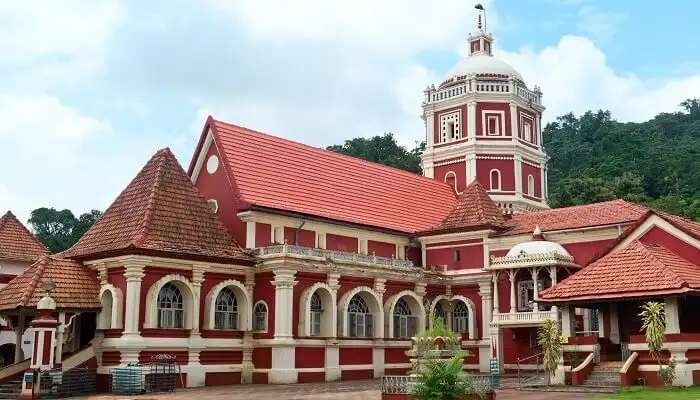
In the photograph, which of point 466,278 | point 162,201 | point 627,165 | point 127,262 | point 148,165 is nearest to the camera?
point 127,262

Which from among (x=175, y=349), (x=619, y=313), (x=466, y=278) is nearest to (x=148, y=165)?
(x=175, y=349)

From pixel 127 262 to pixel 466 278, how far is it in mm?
14881

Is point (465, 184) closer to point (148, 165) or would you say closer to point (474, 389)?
point (148, 165)

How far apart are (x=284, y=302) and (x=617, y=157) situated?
56289mm

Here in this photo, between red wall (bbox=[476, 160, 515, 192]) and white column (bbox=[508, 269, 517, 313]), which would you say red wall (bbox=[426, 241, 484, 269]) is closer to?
white column (bbox=[508, 269, 517, 313])

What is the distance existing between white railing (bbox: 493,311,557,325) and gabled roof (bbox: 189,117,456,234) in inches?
234

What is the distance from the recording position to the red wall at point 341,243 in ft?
109

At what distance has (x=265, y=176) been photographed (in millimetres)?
32469

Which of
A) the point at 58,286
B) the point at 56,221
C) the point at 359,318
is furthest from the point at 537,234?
the point at 56,221

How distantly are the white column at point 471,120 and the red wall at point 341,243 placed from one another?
11534 mm

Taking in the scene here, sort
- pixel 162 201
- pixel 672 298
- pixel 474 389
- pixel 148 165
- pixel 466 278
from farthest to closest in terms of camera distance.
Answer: pixel 466 278 < pixel 148 165 < pixel 162 201 < pixel 672 298 < pixel 474 389

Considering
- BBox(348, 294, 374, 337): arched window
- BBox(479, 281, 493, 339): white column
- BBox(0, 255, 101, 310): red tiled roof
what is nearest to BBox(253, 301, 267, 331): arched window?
BBox(348, 294, 374, 337): arched window

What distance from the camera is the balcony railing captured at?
97.1 ft

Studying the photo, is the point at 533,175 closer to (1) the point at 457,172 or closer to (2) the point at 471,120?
(1) the point at 457,172
